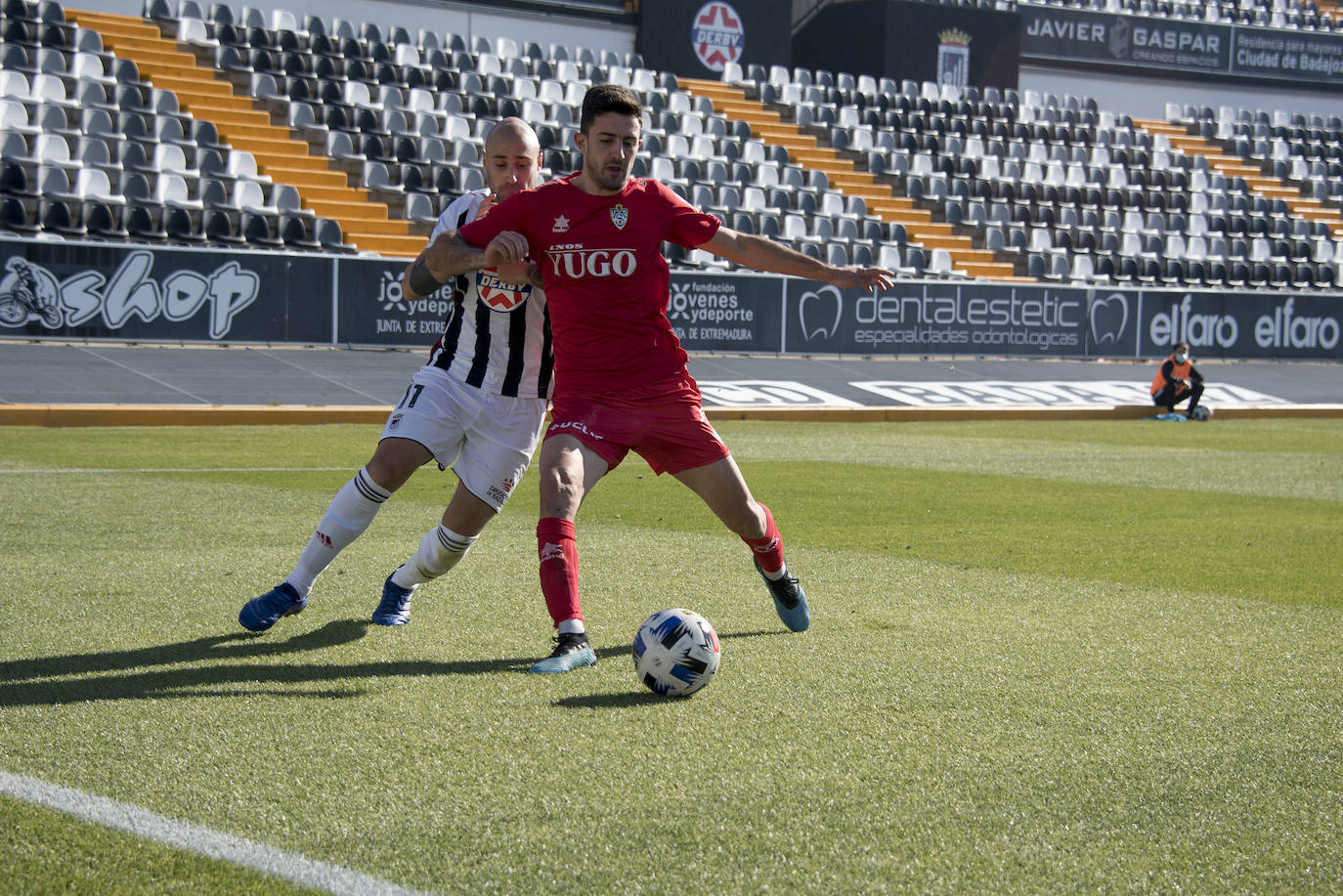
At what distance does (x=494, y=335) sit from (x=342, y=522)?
89 cm

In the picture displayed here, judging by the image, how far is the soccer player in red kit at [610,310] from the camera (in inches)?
188

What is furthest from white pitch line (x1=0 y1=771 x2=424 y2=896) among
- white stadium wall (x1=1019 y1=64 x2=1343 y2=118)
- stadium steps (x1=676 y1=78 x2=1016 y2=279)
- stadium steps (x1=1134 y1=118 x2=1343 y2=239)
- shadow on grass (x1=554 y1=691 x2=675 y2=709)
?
white stadium wall (x1=1019 y1=64 x2=1343 y2=118)

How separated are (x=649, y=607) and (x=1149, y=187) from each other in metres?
29.9

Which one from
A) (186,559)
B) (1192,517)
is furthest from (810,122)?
(186,559)

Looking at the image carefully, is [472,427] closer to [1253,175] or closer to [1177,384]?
[1177,384]

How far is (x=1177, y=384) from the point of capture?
818 inches

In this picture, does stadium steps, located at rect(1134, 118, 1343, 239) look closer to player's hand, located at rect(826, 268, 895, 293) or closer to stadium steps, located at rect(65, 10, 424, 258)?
stadium steps, located at rect(65, 10, 424, 258)

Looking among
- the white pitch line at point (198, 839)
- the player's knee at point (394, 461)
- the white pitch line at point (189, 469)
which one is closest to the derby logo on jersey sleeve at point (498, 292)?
the player's knee at point (394, 461)

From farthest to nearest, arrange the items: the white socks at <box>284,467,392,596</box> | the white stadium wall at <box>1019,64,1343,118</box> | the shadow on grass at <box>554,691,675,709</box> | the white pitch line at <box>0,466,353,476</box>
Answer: the white stadium wall at <box>1019,64,1343,118</box>, the white pitch line at <box>0,466,353,476</box>, the white socks at <box>284,467,392,596</box>, the shadow on grass at <box>554,691,675,709</box>

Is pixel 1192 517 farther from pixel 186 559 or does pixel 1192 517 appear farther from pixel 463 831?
pixel 463 831

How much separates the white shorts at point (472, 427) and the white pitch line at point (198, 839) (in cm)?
216

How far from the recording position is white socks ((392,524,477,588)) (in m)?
5.30

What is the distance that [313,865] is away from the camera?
2.84 metres

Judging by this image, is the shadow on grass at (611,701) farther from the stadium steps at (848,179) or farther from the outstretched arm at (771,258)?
the stadium steps at (848,179)
